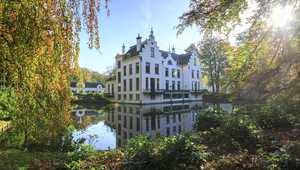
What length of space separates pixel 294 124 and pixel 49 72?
845cm

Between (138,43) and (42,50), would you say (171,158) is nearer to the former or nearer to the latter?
(42,50)

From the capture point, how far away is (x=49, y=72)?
3035 mm

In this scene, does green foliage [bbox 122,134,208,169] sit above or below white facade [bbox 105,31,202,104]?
below

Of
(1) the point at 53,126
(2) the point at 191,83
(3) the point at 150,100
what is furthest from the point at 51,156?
(2) the point at 191,83

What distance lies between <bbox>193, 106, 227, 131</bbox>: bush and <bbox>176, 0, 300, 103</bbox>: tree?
215cm

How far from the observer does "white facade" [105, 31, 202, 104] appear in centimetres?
2667

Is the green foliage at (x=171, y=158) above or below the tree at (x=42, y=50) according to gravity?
below

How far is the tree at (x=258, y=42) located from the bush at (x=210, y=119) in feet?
7.05

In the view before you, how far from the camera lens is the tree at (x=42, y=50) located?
9.25 ft

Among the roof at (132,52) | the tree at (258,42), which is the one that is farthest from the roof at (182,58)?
the tree at (258,42)

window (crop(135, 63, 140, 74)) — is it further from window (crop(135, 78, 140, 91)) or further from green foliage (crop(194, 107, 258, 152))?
green foliage (crop(194, 107, 258, 152))

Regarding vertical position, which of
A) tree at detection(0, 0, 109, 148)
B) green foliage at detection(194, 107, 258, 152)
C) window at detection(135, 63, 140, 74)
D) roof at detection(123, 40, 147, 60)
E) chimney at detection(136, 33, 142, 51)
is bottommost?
green foliage at detection(194, 107, 258, 152)

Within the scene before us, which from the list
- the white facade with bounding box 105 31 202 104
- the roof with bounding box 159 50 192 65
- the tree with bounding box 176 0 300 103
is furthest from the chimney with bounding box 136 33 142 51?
the tree with bounding box 176 0 300 103

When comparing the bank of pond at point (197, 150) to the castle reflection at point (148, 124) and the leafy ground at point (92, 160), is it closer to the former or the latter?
the leafy ground at point (92, 160)
